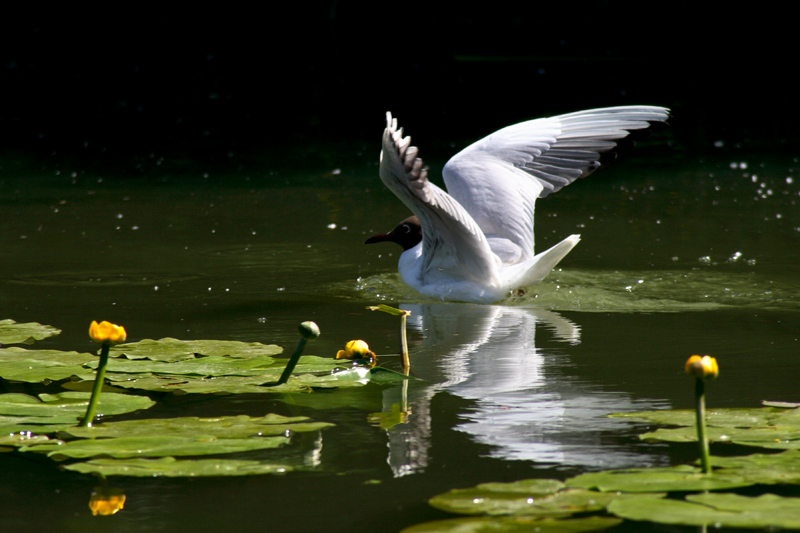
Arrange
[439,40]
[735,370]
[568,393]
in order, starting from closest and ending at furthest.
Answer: [568,393] < [735,370] < [439,40]

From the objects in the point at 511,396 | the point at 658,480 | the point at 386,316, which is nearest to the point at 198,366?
the point at 511,396

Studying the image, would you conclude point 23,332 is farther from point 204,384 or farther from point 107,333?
point 107,333

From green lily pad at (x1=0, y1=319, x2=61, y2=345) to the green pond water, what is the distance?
0.23 ft

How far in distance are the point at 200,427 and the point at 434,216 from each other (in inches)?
85.5

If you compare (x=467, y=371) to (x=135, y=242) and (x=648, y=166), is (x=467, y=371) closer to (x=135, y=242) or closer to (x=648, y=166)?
(x=135, y=242)

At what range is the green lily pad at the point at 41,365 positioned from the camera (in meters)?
3.31

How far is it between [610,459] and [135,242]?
456 cm

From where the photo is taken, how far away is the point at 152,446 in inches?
100

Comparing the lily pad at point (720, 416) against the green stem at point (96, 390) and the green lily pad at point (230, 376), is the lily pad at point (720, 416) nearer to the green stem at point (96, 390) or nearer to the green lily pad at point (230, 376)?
the green lily pad at point (230, 376)

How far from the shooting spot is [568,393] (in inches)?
131

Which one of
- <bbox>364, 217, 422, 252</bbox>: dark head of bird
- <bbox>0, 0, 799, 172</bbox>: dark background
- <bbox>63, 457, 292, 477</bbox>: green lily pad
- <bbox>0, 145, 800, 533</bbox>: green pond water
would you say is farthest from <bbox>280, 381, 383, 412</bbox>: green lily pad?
<bbox>0, 0, 799, 172</bbox>: dark background

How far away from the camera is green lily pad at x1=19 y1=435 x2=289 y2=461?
248 cm

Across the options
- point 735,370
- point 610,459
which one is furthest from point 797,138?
point 610,459

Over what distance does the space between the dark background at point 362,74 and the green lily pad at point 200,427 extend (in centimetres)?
751
